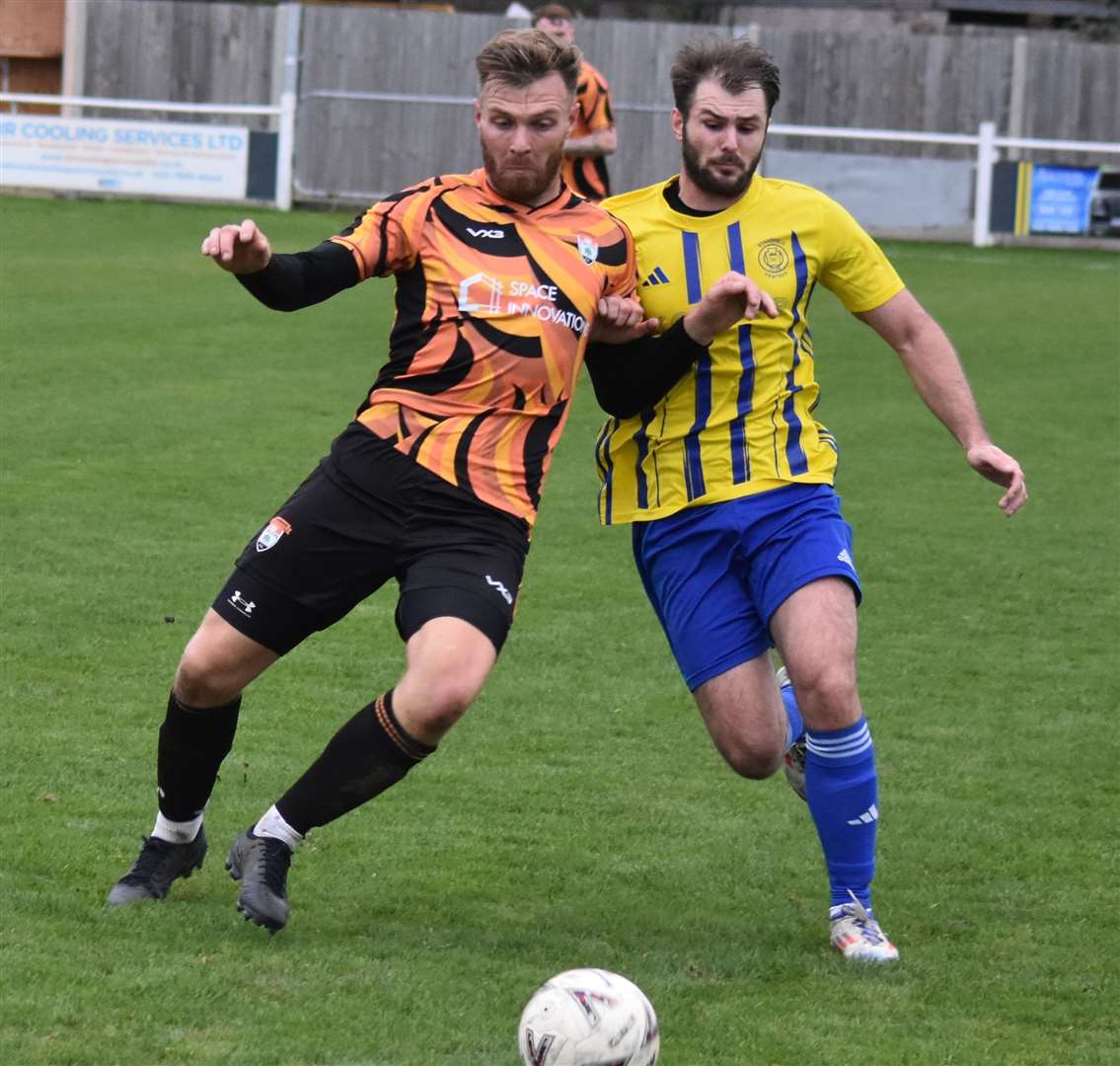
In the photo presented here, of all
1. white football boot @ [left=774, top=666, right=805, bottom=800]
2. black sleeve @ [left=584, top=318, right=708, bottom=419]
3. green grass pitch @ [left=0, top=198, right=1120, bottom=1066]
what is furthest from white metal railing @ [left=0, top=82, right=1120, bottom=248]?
black sleeve @ [left=584, top=318, right=708, bottom=419]

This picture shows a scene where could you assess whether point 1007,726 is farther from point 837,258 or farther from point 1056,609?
point 837,258

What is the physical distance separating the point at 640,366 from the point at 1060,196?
1885 cm

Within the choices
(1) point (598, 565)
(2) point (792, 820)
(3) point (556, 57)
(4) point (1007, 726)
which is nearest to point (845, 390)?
(1) point (598, 565)

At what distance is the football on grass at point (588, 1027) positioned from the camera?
3.62 metres

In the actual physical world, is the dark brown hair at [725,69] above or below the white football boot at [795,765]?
above

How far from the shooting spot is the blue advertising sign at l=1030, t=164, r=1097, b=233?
74.0ft

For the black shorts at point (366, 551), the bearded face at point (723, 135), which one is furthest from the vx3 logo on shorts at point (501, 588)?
the bearded face at point (723, 135)

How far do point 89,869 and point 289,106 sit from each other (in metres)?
17.8

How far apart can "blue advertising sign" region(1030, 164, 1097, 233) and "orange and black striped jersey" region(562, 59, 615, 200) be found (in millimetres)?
10900

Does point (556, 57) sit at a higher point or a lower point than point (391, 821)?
higher

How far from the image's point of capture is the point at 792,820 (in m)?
5.80

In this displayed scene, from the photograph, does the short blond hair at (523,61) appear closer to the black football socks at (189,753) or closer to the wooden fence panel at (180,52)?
the black football socks at (189,753)

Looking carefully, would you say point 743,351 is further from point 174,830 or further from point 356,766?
point 174,830

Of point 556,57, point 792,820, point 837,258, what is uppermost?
point 556,57
